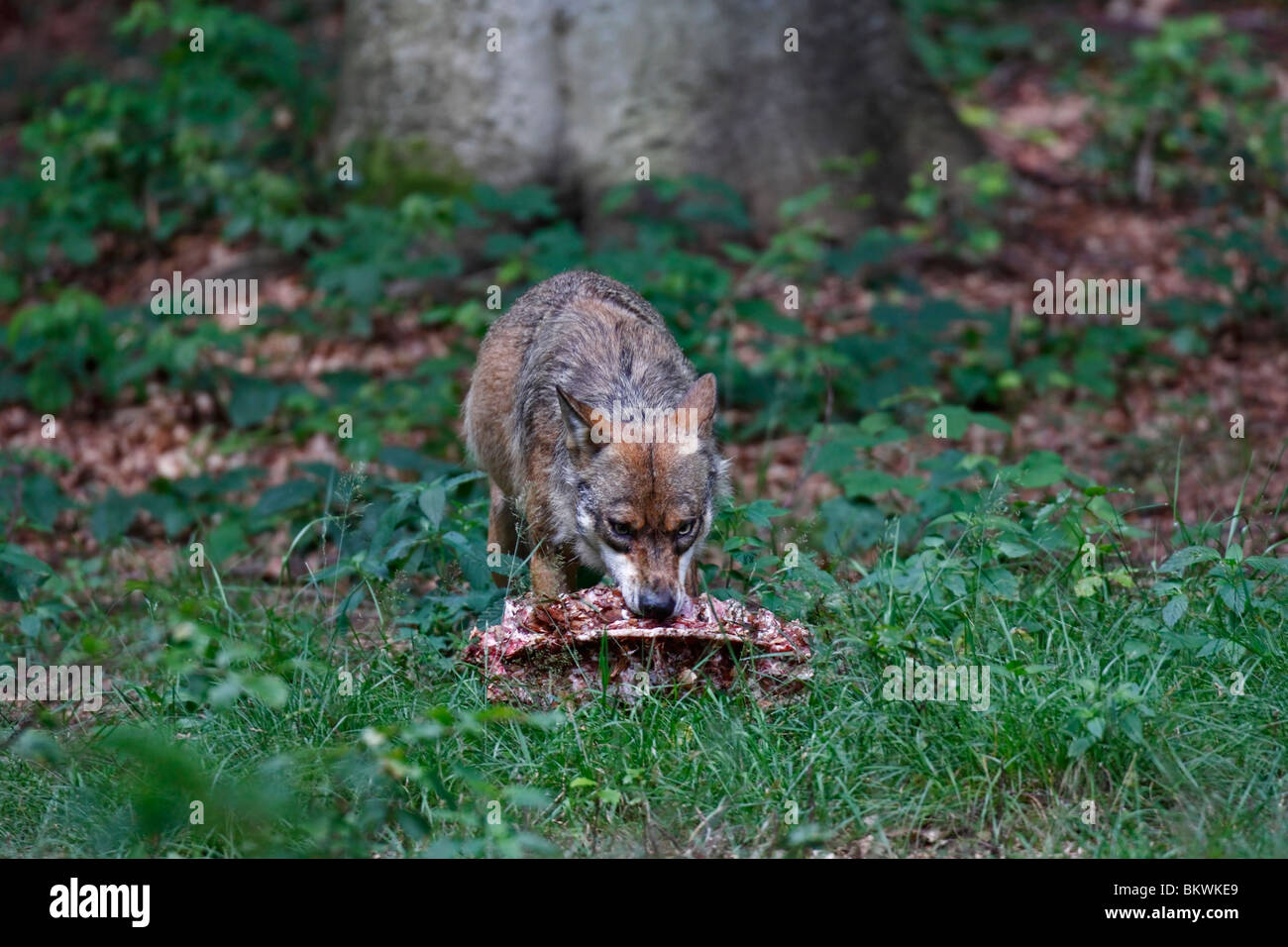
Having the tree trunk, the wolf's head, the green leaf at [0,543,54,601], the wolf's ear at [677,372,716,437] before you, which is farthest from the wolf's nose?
the tree trunk

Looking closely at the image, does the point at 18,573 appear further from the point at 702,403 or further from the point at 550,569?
the point at 702,403

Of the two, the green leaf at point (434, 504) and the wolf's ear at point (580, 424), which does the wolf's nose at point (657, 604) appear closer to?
the wolf's ear at point (580, 424)


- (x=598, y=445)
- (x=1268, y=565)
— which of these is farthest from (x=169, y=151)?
(x=1268, y=565)

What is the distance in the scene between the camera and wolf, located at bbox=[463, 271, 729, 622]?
6.14 m

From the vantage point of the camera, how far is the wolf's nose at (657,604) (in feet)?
19.4

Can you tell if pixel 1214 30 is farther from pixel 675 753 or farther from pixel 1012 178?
pixel 675 753

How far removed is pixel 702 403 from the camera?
21.5 feet

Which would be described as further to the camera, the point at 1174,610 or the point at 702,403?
the point at 702,403

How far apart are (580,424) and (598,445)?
134 millimetres

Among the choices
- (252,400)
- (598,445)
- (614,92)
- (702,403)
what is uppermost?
(614,92)

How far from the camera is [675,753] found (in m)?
5.57

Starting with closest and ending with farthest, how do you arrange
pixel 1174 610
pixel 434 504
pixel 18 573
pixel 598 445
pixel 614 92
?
pixel 1174 610
pixel 598 445
pixel 434 504
pixel 18 573
pixel 614 92

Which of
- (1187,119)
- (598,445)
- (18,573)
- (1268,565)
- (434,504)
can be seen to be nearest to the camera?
(1268,565)
